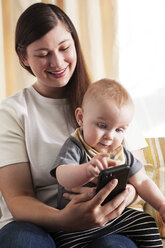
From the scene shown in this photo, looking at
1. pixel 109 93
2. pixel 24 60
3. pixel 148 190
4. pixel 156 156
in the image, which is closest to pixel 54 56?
pixel 24 60

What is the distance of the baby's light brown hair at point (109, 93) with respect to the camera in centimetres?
114

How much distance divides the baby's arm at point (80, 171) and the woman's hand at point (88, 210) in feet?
0.19

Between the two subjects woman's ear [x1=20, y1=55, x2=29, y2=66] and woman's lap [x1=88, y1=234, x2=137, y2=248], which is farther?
woman's ear [x1=20, y1=55, x2=29, y2=66]

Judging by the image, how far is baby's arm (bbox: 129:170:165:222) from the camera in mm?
1271

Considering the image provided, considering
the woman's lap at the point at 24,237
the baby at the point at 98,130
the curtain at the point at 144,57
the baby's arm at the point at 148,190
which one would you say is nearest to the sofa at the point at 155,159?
the curtain at the point at 144,57

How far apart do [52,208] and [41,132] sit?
33 centimetres

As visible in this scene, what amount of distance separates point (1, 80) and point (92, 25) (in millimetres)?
675

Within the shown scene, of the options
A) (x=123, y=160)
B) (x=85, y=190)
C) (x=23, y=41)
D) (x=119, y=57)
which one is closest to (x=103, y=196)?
(x=85, y=190)

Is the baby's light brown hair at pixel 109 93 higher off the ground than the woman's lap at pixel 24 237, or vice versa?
the baby's light brown hair at pixel 109 93

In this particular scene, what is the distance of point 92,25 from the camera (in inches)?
80.8

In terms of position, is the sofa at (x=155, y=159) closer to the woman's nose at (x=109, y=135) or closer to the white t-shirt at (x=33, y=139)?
the white t-shirt at (x=33, y=139)

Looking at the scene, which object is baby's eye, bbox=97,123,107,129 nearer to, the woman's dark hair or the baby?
the baby

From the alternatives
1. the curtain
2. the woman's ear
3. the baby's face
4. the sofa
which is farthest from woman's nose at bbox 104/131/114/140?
the curtain

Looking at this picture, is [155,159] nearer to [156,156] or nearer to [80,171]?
[156,156]
